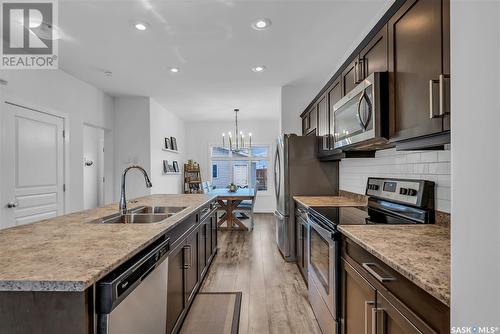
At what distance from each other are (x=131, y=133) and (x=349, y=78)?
13.3ft

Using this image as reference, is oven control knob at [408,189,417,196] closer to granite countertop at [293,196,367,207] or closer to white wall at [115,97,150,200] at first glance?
granite countertop at [293,196,367,207]

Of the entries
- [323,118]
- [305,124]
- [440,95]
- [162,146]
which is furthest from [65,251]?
[162,146]

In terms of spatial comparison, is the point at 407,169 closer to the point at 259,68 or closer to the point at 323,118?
the point at 323,118

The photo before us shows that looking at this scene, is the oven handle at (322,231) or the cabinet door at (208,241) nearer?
the oven handle at (322,231)

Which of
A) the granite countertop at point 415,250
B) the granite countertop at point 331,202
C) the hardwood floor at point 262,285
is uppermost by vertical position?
the granite countertop at point 415,250

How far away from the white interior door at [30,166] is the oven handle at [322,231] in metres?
3.12

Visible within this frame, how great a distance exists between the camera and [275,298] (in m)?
2.58

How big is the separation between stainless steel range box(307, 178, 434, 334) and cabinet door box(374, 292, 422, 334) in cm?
53

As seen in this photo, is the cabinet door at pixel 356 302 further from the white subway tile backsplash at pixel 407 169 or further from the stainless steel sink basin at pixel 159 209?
the stainless steel sink basin at pixel 159 209

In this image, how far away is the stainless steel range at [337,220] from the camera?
1.69m

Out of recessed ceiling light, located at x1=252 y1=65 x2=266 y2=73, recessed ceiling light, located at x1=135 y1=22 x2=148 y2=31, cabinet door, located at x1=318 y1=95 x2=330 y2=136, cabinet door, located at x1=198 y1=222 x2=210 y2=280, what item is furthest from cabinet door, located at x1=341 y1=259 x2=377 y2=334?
recessed ceiling light, located at x1=252 y1=65 x2=266 y2=73

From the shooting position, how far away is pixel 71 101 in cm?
390

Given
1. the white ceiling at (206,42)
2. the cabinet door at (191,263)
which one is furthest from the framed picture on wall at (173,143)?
the cabinet door at (191,263)

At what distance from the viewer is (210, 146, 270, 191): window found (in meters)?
7.62
